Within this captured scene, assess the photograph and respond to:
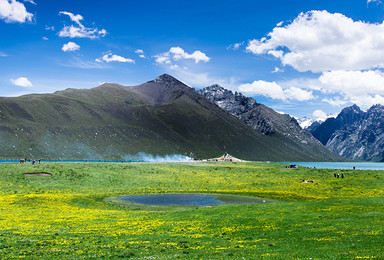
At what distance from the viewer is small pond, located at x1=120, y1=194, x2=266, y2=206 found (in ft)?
196

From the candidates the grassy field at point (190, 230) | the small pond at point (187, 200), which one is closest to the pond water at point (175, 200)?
the small pond at point (187, 200)

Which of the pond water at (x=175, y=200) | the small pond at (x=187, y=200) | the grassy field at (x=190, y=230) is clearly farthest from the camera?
the small pond at (x=187, y=200)

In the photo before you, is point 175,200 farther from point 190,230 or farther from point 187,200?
point 190,230

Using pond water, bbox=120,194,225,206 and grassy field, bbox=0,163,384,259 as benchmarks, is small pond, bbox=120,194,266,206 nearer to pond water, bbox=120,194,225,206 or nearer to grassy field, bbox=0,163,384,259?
pond water, bbox=120,194,225,206

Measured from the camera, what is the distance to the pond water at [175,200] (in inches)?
2345

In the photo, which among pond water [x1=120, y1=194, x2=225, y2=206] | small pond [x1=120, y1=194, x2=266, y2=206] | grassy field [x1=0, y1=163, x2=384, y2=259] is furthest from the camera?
small pond [x1=120, y1=194, x2=266, y2=206]

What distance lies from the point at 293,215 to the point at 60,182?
206ft

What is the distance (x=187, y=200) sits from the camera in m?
63.7

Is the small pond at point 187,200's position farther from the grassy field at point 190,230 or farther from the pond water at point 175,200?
the grassy field at point 190,230

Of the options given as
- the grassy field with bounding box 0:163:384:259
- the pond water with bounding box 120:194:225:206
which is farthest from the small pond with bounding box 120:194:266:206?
the grassy field with bounding box 0:163:384:259

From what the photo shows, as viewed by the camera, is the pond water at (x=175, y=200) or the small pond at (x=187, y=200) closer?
the pond water at (x=175, y=200)

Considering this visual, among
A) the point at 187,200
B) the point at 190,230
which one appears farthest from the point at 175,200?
the point at 190,230

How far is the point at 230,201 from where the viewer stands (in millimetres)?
62438

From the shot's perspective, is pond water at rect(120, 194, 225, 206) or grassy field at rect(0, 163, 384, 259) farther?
pond water at rect(120, 194, 225, 206)
